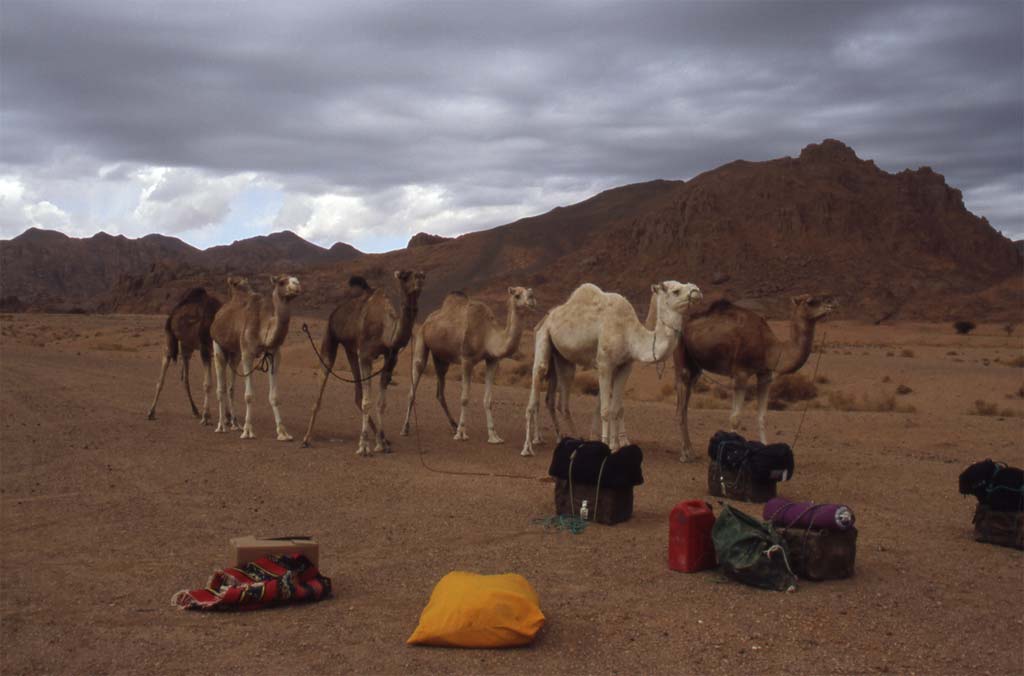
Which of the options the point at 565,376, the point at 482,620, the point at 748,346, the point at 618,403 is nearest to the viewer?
the point at 482,620

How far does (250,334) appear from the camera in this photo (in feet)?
50.0

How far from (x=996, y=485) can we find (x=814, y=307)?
15.1 feet

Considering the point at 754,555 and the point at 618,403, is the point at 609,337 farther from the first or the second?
the point at 754,555

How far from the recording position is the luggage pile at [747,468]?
10.2 m

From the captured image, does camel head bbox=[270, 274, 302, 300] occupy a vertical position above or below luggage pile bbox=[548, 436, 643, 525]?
above

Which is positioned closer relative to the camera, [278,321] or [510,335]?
[510,335]

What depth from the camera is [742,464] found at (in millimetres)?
10391

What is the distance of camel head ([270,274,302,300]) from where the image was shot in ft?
46.6

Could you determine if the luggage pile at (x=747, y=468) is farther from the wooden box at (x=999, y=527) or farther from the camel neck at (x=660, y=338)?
the wooden box at (x=999, y=527)

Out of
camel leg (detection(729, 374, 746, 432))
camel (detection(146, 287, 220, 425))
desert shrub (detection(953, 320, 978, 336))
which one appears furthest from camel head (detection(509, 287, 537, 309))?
desert shrub (detection(953, 320, 978, 336))

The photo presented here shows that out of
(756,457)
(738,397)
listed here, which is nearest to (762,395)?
(738,397)

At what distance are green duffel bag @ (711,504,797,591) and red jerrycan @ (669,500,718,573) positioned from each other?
Answer: 18 cm

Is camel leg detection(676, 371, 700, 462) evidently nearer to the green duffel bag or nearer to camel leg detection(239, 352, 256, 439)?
the green duffel bag

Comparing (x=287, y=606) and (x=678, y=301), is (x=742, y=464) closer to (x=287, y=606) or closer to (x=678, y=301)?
(x=678, y=301)
